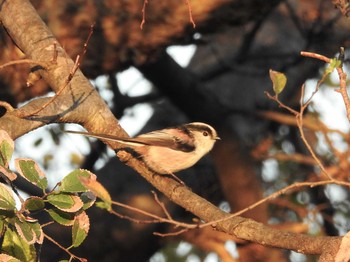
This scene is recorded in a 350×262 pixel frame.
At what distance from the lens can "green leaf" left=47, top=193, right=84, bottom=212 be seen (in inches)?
118

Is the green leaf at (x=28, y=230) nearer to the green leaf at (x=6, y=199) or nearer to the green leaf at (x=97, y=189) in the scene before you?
the green leaf at (x=6, y=199)

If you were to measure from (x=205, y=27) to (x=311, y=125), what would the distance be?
1.99m

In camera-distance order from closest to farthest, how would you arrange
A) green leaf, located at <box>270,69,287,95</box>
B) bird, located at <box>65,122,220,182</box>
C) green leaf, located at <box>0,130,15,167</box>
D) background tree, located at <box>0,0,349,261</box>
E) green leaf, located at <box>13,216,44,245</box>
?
1. green leaf, located at <box>13,216,44,245</box>
2. green leaf, located at <box>0,130,15,167</box>
3. green leaf, located at <box>270,69,287,95</box>
4. background tree, located at <box>0,0,349,261</box>
5. bird, located at <box>65,122,220,182</box>

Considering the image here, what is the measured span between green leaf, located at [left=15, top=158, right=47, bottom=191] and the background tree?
298 millimetres

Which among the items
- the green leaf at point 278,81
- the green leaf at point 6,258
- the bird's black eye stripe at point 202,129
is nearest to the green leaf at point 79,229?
the green leaf at point 6,258

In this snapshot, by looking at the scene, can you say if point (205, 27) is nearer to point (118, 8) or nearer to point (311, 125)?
point (118, 8)

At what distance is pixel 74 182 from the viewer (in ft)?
9.84

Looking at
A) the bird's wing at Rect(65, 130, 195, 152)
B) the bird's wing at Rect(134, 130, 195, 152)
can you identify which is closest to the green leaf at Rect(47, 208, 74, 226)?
the bird's wing at Rect(65, 130, 195, 152)

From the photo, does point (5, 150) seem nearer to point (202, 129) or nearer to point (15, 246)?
point (15, 246)

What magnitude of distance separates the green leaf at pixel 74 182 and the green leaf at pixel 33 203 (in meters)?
0.09

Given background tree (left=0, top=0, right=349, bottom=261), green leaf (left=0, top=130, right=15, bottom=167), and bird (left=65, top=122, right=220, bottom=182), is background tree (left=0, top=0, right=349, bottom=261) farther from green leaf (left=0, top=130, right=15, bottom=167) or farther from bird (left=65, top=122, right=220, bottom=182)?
bird (left=65, top=122, right=220, bottom=182)

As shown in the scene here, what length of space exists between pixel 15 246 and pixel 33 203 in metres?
0.24

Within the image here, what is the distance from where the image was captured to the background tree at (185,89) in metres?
3.76

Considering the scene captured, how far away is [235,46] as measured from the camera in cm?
934
